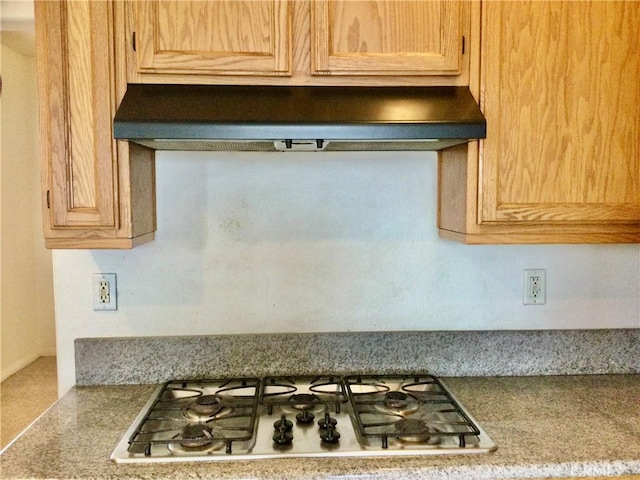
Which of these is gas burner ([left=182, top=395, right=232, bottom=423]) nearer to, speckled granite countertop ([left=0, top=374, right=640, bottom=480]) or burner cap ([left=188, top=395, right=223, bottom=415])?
burner cap ([left=188, top=395, right=223, bottom=415])

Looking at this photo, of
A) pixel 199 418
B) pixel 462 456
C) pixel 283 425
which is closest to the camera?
pixel 462 456

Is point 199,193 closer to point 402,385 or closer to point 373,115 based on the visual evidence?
point 373,115

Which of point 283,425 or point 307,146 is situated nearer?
point 283,425

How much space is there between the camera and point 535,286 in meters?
1.69

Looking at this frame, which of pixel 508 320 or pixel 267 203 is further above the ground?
pixel 267 203

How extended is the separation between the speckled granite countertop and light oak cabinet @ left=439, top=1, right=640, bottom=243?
47 centimetres

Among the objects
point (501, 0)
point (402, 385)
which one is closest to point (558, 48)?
point (501, 0)

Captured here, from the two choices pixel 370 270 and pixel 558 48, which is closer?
pixel 558 48

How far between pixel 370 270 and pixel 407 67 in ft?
2.14

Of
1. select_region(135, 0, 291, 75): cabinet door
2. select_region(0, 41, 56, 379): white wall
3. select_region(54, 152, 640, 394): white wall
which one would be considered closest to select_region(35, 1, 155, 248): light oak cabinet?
select_region(135, 0, 291, 75): cabinet door

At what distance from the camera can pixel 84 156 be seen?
4.23 feet

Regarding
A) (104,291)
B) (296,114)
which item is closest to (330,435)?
(296,114)

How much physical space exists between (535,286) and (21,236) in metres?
3.74

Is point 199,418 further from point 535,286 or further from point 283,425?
point 535,286
